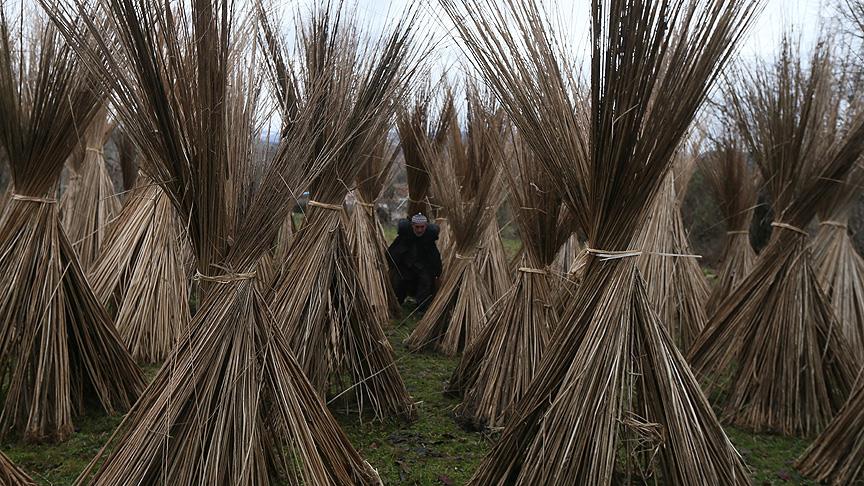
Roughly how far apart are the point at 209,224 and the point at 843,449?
113 inches

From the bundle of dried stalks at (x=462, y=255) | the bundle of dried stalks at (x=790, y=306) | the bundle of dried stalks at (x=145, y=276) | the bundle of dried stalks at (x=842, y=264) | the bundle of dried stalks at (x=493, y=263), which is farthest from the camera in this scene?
the bundle of dried stalks at (x=493, y=263)

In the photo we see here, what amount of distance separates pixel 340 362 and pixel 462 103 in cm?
340

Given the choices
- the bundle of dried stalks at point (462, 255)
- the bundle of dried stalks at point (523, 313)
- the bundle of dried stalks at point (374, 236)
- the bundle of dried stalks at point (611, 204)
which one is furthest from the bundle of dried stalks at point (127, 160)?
the bundle of dried stalks at point (611, 204)

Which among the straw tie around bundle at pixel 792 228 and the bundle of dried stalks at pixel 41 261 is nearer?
the bundle of dried stalks at pixel 41 261

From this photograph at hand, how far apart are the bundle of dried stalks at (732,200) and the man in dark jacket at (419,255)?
8.70 feet

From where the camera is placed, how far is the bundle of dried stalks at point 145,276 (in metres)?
4.05

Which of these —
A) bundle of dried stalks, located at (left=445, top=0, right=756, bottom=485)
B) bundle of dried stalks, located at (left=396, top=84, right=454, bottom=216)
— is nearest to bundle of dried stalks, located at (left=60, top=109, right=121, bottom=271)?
bundle of dried stalks, located at (left=396, top=84, right=454, bottom=216)

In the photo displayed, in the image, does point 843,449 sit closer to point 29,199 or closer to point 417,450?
point 417,450

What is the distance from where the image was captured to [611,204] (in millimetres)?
2084

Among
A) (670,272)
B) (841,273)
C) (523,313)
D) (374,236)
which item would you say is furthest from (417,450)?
(841,273)

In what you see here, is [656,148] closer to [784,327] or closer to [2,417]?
[784,327]

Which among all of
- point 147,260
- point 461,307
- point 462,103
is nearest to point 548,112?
point 461,307

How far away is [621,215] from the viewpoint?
2.08 m

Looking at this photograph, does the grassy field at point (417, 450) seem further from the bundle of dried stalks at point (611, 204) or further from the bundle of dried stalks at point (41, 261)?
the bundle of dried stalks at point (611, 204)
